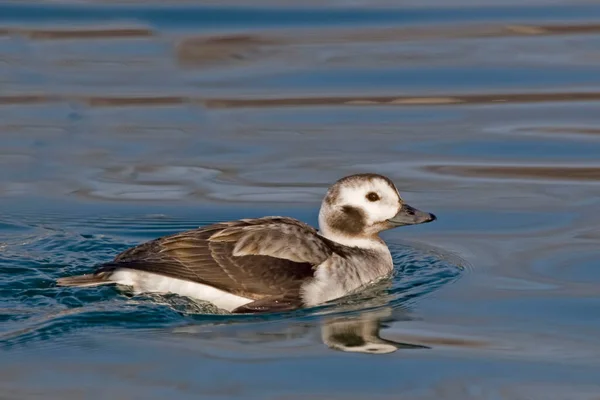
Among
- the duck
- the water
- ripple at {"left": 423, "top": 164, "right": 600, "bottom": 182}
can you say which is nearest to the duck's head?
the duck

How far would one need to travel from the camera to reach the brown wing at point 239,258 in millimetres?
8062

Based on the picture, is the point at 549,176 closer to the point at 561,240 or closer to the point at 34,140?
the point at 561,240

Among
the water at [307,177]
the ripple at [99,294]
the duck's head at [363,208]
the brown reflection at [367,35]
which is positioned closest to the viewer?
the water at [307,177]

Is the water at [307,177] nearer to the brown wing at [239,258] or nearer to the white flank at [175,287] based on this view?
the white flank at [175,287]

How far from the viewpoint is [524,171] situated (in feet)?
35.5

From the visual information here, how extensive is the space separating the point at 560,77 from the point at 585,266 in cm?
462

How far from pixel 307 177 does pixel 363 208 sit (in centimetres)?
205

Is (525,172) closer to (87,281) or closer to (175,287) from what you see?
(175,287)

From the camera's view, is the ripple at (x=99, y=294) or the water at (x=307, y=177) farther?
the ripple at (x=99, y=294)

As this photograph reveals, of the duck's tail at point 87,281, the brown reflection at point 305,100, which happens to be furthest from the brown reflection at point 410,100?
the duck's tail at point 87,281

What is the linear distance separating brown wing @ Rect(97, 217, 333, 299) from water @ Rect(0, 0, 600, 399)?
0.65ft

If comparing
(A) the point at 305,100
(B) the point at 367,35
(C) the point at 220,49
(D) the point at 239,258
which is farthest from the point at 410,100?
(D) the point at 239,258

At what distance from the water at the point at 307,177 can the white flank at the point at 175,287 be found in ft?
0.26

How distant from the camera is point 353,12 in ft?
50.0
